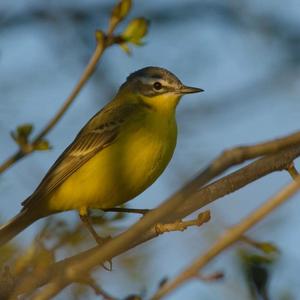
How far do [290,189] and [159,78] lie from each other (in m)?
5.86

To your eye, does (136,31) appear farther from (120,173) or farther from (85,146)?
(85,146)

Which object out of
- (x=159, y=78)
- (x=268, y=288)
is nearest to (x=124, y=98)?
(x=159, y=78)

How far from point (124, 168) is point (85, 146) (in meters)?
0.75

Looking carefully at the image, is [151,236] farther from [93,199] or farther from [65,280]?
[65,280]

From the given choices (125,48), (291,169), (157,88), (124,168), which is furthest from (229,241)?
(157,88)

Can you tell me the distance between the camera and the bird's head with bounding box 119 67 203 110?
280 inches

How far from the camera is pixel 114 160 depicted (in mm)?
6840

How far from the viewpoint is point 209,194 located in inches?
179

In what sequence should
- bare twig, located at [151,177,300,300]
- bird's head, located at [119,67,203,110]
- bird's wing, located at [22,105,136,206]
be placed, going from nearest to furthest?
bare twig, located at [151,177,300,300]
bird's wing, located at [22,105,136,206]
bird's head, located at [119,67,203,110]

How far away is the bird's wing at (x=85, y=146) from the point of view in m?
6.58

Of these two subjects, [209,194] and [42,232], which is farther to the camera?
[209,194]

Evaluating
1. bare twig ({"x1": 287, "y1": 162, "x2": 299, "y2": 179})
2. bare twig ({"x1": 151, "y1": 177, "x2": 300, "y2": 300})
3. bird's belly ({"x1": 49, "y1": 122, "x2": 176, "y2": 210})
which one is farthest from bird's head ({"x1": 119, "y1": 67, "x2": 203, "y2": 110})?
bare twig ({"x1": 151, "y1": 177, "x2": 300, "y2": 300})

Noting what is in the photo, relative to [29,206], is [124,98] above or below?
above

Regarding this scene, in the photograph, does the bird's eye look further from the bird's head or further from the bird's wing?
the bird's wing
